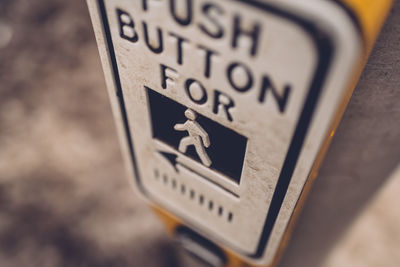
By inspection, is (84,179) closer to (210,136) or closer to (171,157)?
(171,157)

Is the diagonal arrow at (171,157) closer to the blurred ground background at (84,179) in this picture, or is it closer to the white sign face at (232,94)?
the white sign face at (232,94)

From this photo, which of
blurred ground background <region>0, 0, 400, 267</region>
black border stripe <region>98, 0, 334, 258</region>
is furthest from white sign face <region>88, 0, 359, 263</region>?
blurred ground background <region>0, 0, 400, 267</region>

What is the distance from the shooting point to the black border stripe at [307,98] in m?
0.33

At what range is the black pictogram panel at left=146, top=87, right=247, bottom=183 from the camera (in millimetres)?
540

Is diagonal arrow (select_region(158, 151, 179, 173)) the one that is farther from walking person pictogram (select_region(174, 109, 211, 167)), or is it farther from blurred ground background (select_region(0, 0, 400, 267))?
blurred ground background (select_region(0, 0, 400, 267))

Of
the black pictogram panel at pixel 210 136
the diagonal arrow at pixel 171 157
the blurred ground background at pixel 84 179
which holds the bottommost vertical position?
the blurred ground background at pixel 84 179

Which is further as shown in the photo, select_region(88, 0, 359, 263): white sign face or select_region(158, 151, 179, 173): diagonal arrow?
select_region(158, 151, 179, 173): diagonal arrow

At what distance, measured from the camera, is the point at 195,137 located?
1.84 ft

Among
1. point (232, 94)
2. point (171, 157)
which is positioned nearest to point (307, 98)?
point (232, 94)

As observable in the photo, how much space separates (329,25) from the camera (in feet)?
1.06

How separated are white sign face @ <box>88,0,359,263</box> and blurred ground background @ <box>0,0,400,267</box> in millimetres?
195

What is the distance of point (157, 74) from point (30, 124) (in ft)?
5.08

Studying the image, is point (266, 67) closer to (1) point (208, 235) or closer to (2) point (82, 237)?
(1) point (208, 235)

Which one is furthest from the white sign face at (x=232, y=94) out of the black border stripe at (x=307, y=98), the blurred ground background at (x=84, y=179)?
the blurred ground background at (x=84, y=179)
